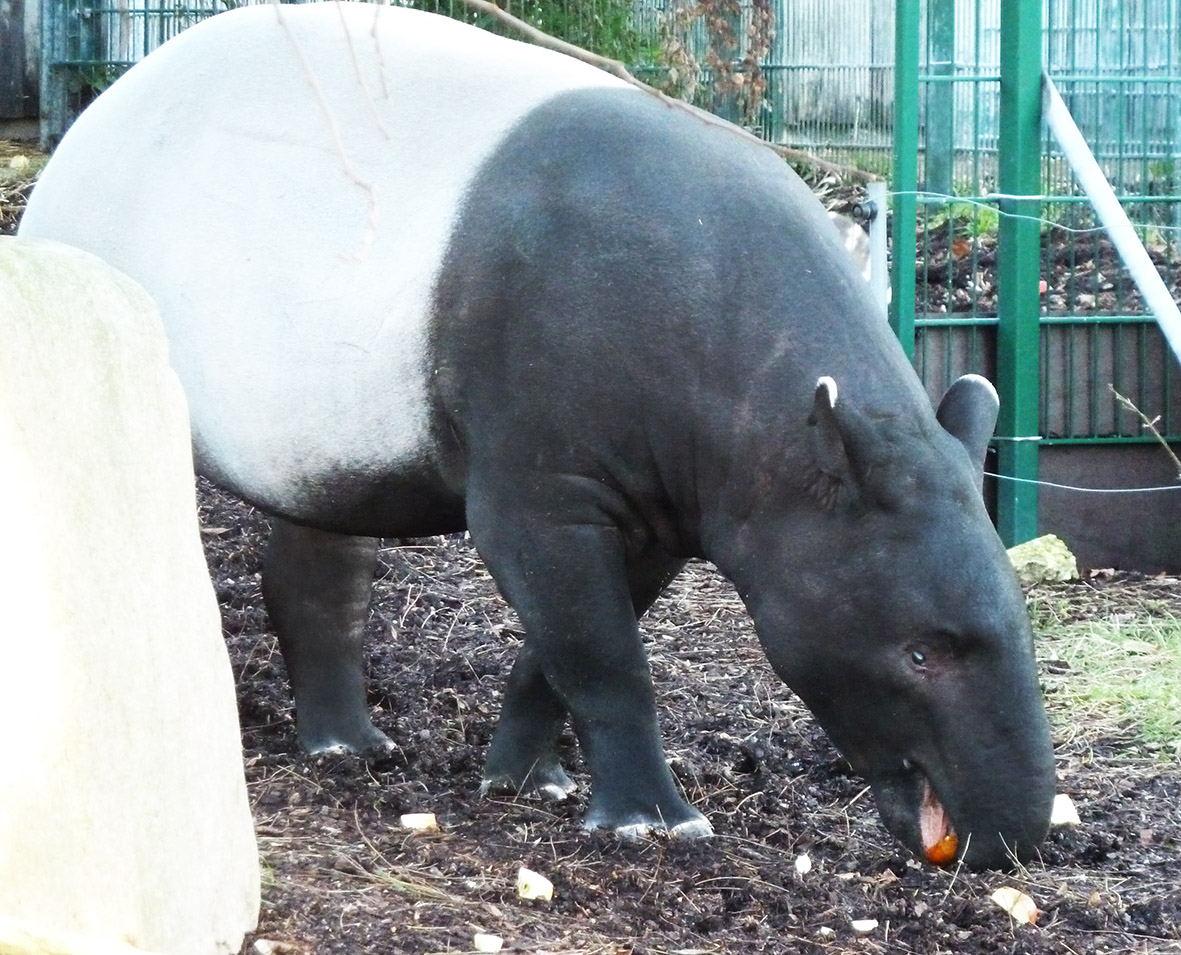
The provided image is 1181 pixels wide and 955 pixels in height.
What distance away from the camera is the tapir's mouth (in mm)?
3586

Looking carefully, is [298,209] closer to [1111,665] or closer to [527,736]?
[527,736]

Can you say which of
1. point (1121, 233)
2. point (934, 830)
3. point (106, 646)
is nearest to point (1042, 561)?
point (1121, 233)

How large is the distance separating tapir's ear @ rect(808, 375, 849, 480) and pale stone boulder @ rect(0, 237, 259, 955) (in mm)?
1288

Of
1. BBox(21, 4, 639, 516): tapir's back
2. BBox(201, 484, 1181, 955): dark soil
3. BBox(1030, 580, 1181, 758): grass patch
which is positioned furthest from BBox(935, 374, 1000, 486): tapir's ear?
BBox(1030, 580, 1181, 758): grass patch

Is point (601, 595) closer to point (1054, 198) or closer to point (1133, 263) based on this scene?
point (1133, 263)

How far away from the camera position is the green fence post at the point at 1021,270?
7.29m

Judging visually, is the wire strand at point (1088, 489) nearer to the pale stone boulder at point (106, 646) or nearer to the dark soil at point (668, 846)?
the dark soil at point (668, 846)

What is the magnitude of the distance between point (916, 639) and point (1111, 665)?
2615mm

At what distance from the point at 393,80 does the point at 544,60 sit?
38 centimetres

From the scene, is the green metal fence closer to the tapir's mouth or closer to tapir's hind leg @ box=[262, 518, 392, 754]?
tapir's hind leg @ box=[262, 518, 392, 754]

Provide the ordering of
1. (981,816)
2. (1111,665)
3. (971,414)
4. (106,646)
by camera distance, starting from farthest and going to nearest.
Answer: (1111,665)
(971,414)
(981,816)
(106,646)

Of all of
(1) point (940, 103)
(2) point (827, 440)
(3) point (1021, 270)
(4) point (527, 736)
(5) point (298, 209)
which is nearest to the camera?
(2) point (827, 440)

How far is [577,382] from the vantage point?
151 inches

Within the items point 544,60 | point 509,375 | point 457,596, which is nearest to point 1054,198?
point 457,596
